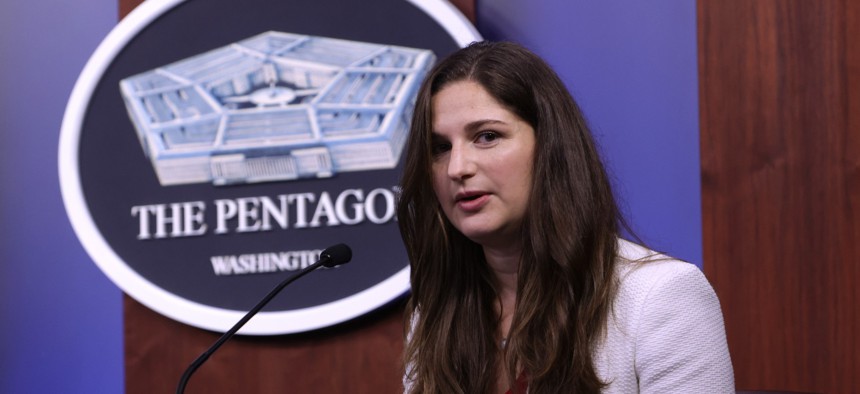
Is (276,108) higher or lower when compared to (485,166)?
lower

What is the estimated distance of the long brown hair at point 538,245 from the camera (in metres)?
1.40

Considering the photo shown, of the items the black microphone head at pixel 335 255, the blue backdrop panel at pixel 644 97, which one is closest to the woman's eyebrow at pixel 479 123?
the black microphone head at pixel 335 255

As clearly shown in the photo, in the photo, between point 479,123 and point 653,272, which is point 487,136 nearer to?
point 479,123

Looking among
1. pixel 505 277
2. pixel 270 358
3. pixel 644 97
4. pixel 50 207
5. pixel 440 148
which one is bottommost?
pixel 270 358

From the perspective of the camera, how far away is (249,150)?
7.61 ft

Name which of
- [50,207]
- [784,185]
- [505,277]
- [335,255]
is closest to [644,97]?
[784,185]

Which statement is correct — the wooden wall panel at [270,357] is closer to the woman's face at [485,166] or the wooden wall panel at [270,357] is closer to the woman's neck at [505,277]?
the woman's neck at [505,277]

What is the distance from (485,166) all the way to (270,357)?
1069 mm

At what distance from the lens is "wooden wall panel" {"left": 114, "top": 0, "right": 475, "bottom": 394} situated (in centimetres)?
221

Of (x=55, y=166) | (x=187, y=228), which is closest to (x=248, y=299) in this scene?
(x=187, y=228)

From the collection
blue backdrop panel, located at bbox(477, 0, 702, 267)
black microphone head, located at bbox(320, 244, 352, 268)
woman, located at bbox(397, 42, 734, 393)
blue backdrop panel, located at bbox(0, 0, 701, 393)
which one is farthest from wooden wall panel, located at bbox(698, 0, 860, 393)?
black microphone head, located at bbox(320, 244, 352, 268)

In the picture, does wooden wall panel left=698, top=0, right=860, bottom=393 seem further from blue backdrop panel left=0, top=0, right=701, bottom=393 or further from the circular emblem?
the circular emblem

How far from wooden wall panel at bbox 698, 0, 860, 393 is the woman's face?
662 millimetres

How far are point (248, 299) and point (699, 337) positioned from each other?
1221 millimetres
